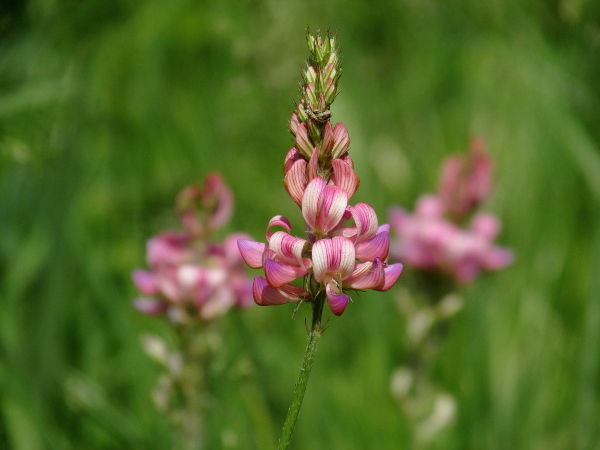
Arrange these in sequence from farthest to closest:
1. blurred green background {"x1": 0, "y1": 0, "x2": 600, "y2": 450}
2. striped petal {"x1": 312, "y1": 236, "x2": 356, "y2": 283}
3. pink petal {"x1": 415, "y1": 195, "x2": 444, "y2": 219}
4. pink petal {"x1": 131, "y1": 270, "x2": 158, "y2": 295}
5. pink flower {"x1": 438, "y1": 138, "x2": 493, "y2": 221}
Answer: pink petal {"x1": 415, "y1": 195, "x2": 444, "y2": 219} → pink flower {"x1": 438, "y1": 138, "x2": 493, "y2": 221} → blurred green background {"x1": 0, "y1": 0, "x2": 600, "y2": 450} → pink petal {"x1": 131, "y1": 270, "x2": 158, "y2": 295} → striped petal {"x1": 312, "y1": 236, "x2": 356, "y2": 283}

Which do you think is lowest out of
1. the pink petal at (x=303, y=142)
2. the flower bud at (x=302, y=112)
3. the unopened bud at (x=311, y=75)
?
the pink petal at (x=303, y=142)

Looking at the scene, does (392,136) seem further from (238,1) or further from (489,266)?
(489,266)

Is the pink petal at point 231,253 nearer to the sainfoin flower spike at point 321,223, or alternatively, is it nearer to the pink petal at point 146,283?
the pink petal at point 146,283

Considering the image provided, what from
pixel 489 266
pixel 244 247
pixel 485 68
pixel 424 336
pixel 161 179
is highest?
pixel 485 68

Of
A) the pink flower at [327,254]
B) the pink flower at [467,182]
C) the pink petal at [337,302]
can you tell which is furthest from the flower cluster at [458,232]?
the pink petal at [337,302]

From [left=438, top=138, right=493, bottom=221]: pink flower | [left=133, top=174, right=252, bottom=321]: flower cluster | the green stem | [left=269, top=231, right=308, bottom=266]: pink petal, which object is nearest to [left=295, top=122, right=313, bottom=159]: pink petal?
[left=269, top=231, right=308, bottom=266]: pink petal

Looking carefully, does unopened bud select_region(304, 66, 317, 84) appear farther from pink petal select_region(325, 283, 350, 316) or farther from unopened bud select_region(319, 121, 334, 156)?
pink petal select_region(325, 283, 350, 316)

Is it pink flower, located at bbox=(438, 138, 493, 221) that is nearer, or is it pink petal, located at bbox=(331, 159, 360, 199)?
pink petal, located at bbox=(331, 159, 360, 199)

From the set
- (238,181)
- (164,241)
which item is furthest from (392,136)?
Result: (164,241)
